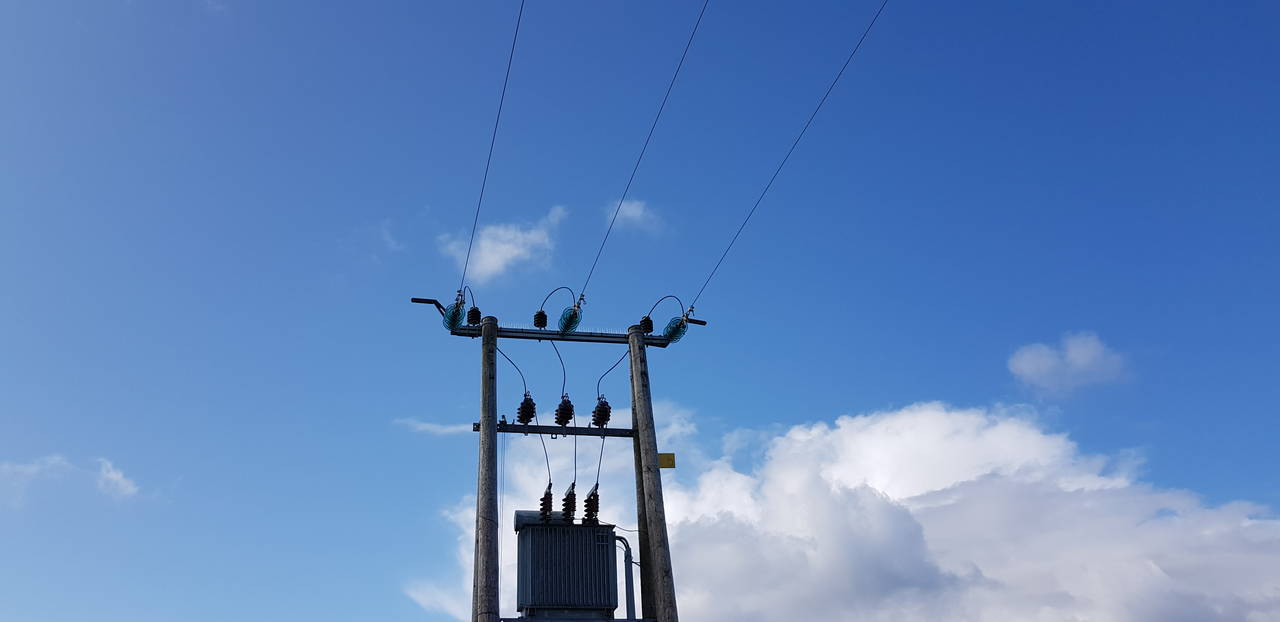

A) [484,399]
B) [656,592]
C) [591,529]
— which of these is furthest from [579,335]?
[656,592]

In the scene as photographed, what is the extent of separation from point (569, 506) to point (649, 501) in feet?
5.59

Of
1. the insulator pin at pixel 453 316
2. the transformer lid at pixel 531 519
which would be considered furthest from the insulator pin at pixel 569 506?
the insulator pin at pixel 453 316

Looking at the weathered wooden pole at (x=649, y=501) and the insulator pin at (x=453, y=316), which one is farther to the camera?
the insulator pin at (x=453, y=316)

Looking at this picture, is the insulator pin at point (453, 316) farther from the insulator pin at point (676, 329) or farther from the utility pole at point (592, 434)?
the insulator pin at point (676, 329)

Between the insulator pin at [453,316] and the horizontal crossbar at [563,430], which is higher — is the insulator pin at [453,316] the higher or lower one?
the higher one

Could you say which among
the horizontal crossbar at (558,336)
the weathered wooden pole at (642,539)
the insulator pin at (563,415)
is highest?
the horizontal crossbar at (558,336)

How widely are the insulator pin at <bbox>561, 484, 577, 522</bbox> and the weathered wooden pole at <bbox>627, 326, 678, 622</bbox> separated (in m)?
1.38

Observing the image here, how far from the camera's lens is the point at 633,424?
22.1 m

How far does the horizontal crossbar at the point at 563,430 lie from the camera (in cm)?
2102

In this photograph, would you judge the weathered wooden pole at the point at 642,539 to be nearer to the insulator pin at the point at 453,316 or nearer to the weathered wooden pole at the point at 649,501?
the weathered wooden pole at the point at 649,501

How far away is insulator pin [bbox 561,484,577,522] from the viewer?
20.8m

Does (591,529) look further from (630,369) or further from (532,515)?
(630,369)

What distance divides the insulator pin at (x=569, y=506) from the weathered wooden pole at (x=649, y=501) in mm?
1379

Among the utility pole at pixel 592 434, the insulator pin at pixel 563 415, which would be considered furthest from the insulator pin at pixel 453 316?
the insulator pin at pixel 563 415
